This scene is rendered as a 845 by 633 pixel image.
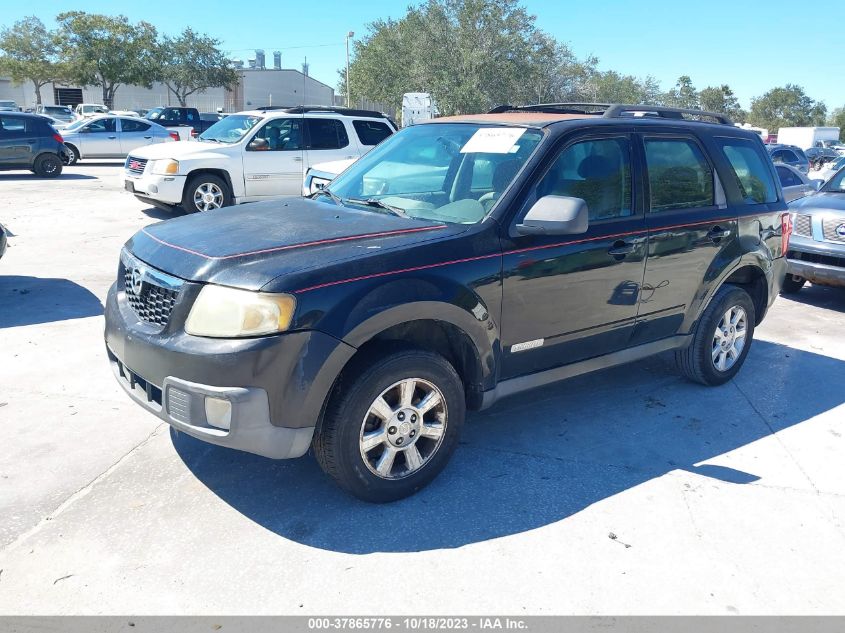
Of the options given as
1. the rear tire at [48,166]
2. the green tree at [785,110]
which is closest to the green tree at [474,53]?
the rear tire at [48,166]

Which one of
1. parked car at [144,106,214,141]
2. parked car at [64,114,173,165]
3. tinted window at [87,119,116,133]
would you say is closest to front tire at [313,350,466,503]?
parked car at [64,114,173,165]

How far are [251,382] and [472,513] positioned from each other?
1.30m

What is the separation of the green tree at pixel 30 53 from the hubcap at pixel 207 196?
4597cm

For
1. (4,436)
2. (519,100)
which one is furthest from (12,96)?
(4,436)

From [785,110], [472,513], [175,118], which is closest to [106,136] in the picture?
[175,118]

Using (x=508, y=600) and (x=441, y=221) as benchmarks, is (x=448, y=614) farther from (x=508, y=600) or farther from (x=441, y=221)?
(x=441, y=221)

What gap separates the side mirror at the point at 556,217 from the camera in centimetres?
363

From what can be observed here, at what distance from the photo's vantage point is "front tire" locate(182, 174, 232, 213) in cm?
1152

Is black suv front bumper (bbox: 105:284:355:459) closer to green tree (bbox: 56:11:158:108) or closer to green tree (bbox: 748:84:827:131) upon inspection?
green tree (bbox: 56:11:158:108)

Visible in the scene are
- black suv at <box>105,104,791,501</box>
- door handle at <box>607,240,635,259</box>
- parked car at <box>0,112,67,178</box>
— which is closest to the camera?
black suv at <box>105,104,791,501</box>

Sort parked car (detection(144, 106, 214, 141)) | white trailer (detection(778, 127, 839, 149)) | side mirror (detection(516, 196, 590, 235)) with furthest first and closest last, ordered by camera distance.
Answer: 1. white trailer (detection(778, 127, 839, 149))
2. parked car (detection(144, 106, 214, 141))
3. side mirror (detection(516, 196, 590, 235))

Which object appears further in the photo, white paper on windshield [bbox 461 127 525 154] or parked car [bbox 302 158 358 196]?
parked car [bbox 302 158 358 196]

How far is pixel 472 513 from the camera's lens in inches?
139

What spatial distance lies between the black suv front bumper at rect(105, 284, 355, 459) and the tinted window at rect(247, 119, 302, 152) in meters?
9.28
